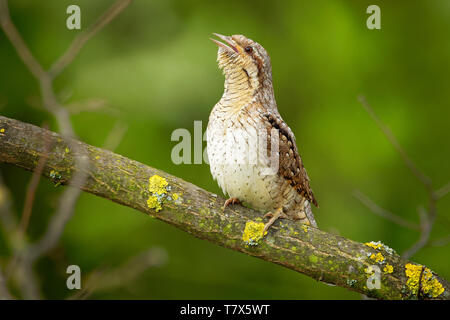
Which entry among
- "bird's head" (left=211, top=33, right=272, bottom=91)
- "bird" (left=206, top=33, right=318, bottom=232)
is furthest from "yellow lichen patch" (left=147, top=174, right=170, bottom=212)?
"bird's head" (left=211, top=33, right=272, bottom=91)

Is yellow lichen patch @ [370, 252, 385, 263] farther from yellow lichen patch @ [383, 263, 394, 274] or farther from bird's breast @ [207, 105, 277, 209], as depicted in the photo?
bird's breast @ [207, 105, 277, 209]

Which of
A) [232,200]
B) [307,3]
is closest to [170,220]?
[232,200]

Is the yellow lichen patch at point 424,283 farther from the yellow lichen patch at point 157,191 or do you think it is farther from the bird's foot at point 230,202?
the yellow lichen patch at point 157,191

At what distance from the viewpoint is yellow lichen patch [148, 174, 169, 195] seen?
3059mm

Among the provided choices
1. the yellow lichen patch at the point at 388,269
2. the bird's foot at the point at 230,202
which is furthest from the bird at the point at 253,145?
the yellow lichen patch at the point at 388,269

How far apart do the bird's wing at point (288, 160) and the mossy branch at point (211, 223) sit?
421 mm

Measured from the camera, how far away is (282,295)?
15.7 feet

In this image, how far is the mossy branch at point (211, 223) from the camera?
9.85 ft

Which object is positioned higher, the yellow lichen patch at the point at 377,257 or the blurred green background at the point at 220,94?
the blurred green background at the point at 220,94

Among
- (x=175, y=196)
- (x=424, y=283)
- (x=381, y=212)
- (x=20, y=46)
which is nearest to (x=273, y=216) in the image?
(x=175, y=196)

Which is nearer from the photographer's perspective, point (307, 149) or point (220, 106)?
point (220, 106)

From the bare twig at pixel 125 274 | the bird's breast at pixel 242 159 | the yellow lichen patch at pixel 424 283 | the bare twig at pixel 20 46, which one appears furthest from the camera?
the bird's breast at pixel 242 159

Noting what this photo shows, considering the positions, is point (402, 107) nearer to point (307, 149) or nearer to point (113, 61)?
point (307, 149)

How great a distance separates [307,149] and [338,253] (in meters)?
2.09
